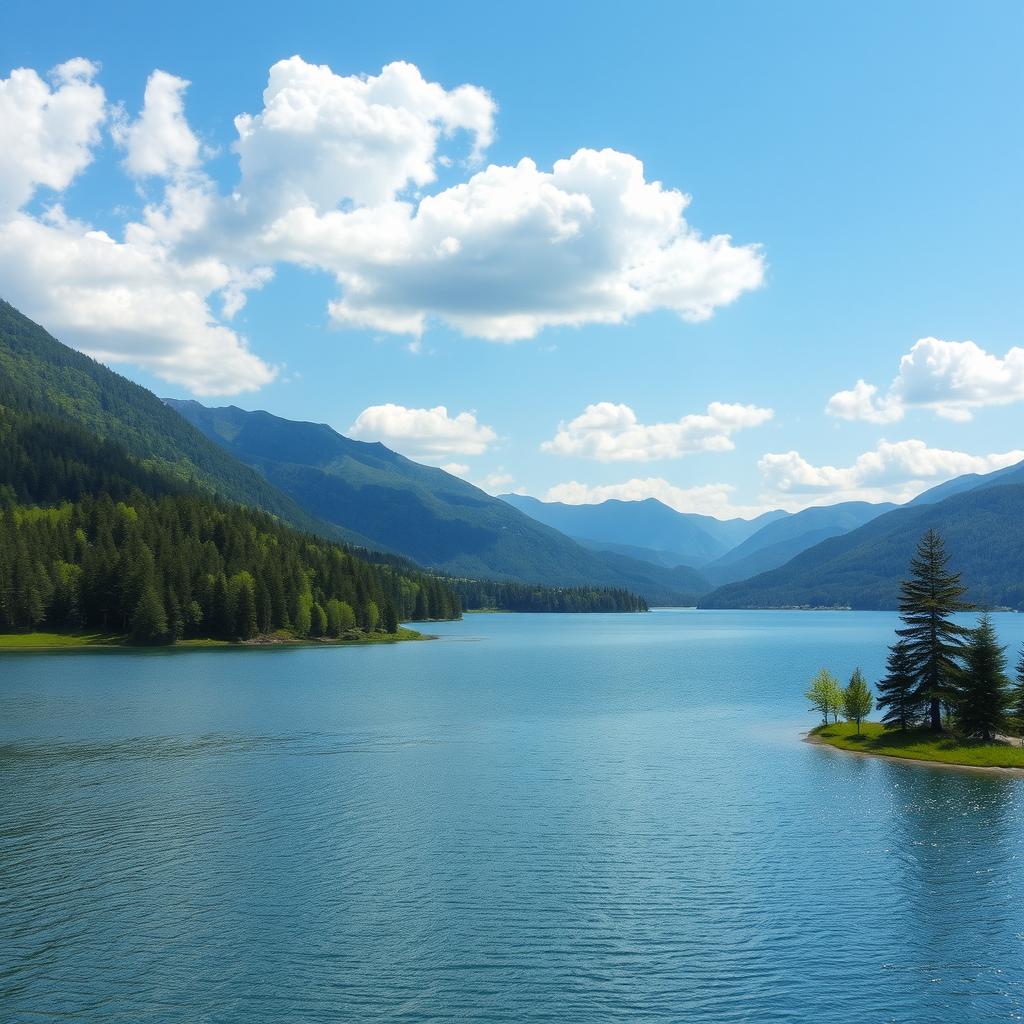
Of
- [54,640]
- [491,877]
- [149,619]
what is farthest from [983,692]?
[54,640]

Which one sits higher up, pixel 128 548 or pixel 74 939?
pixel 128 548

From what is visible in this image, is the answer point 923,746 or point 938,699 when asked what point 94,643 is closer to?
point 923,746

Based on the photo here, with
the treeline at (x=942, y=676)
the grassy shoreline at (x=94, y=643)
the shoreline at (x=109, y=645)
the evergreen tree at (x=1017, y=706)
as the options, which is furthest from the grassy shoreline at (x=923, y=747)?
the grassy shoreline at (x=94, y=643)

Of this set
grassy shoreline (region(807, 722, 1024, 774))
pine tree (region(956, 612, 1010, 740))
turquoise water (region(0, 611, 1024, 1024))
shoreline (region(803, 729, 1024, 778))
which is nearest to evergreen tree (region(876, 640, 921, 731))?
grassy shoreline (region(807, 722, 1024, 774))

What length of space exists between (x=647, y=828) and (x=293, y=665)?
367ft

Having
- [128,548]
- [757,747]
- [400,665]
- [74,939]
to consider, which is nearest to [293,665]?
[400,665]

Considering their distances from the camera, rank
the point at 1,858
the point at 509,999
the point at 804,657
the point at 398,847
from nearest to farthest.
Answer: the point at 509,999
the point at 1,858
the point at 398,847
the point at 804,657

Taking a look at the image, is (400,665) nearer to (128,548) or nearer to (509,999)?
(128,548)

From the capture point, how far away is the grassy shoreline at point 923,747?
227ft

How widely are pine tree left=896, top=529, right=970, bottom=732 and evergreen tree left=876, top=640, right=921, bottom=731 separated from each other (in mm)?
481

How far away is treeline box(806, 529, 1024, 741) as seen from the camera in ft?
241

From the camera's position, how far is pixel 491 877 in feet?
137

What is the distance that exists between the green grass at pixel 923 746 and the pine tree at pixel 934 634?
3169 millimetres

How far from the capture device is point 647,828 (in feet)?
167
